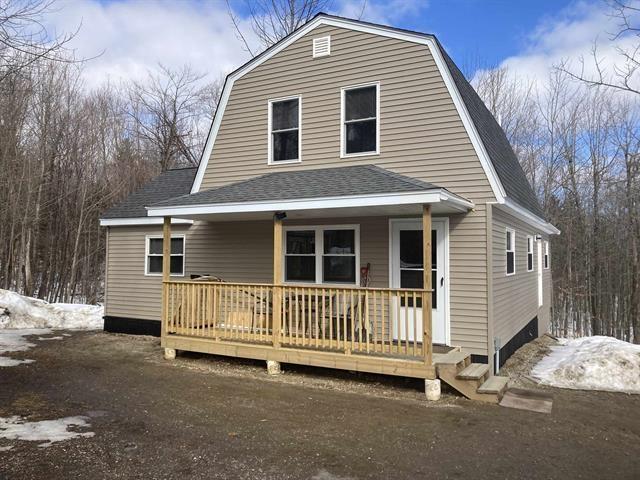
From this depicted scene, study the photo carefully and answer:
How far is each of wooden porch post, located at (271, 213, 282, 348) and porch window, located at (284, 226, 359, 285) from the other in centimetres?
144

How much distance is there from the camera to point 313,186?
25.1 feet

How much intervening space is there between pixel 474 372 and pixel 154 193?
9191mm

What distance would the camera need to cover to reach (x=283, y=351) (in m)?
7.30

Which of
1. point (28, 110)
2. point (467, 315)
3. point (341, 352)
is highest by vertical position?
point (28, 110)

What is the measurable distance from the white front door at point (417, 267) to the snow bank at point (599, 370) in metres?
1.85

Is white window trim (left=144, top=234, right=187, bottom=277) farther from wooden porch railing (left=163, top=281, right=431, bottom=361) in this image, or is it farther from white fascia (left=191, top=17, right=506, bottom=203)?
wooden porch railing (left=163, top=281, right=431, bottom=361)

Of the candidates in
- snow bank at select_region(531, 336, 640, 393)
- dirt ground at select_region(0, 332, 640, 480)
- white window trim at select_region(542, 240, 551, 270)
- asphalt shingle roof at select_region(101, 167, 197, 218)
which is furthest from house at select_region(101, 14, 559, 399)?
white window trim at select_region(542, 240, 551, 270)

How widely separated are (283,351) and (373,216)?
2.80m

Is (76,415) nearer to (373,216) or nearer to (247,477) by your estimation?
(247,477)

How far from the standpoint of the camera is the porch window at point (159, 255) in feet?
35.1

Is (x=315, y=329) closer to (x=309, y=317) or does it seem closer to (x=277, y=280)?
(x=309, y=317)

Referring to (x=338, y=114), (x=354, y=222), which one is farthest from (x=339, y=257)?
(x=338, y=114)

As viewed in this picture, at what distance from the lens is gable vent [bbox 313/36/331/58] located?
29.0ft

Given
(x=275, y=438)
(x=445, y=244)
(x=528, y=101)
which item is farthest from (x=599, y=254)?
(x=275, y=438)
